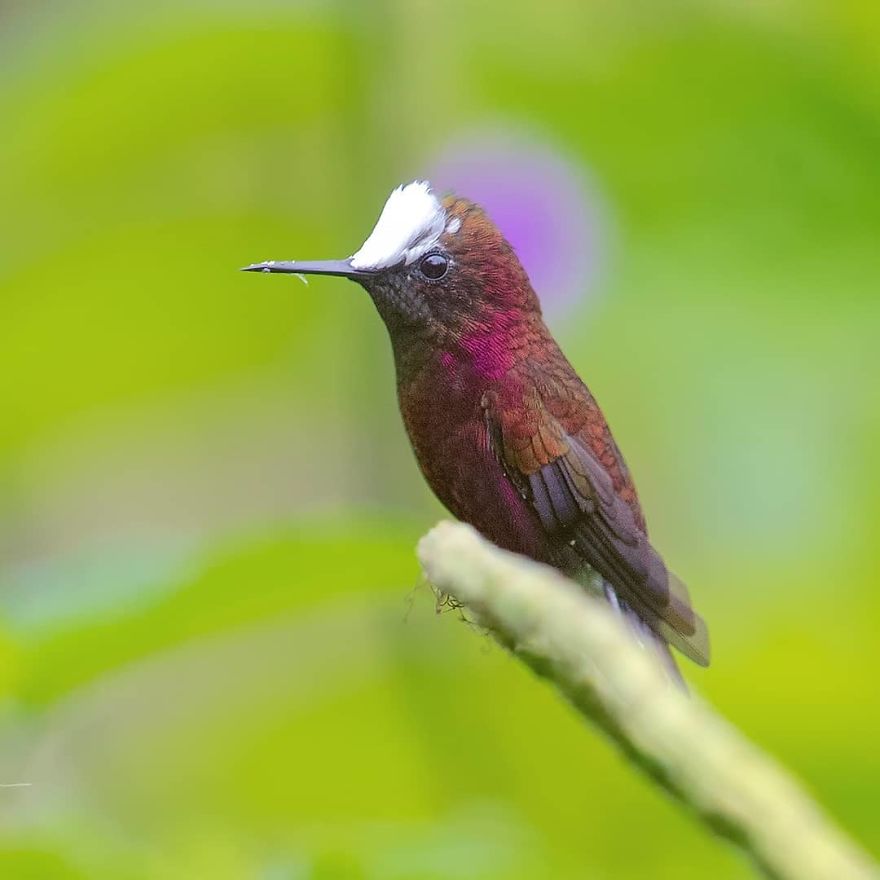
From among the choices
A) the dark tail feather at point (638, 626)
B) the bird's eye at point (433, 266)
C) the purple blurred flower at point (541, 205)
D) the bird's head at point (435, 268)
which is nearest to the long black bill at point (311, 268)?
the bird's head at point (435, 268)

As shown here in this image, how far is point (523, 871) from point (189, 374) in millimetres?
1980

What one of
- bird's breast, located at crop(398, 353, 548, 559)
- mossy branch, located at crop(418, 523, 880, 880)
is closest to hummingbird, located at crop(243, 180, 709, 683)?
bird's breast, located at crop(398, 353, 548, 559)

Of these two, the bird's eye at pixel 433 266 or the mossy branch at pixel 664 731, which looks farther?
the bird's eye at pixel 433 266

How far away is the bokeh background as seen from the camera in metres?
2.08

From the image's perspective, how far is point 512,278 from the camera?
1.83m

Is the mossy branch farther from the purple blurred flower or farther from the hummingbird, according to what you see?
the purple blurred flower

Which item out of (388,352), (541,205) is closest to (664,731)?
(388,352)

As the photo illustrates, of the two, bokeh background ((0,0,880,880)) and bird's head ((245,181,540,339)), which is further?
bokeh background ((0,0,880,880))

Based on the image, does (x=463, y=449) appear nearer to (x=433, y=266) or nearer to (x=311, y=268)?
(x=433, y=266)

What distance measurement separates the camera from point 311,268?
1.49 metres

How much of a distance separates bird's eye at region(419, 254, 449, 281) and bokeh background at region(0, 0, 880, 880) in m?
0.31

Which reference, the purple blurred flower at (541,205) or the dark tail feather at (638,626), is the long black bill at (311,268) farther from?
the purple blurred flower at (541,205)

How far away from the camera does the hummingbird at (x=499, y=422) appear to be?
170 centimetres

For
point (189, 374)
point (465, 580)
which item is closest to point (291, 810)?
point (189, 374)
